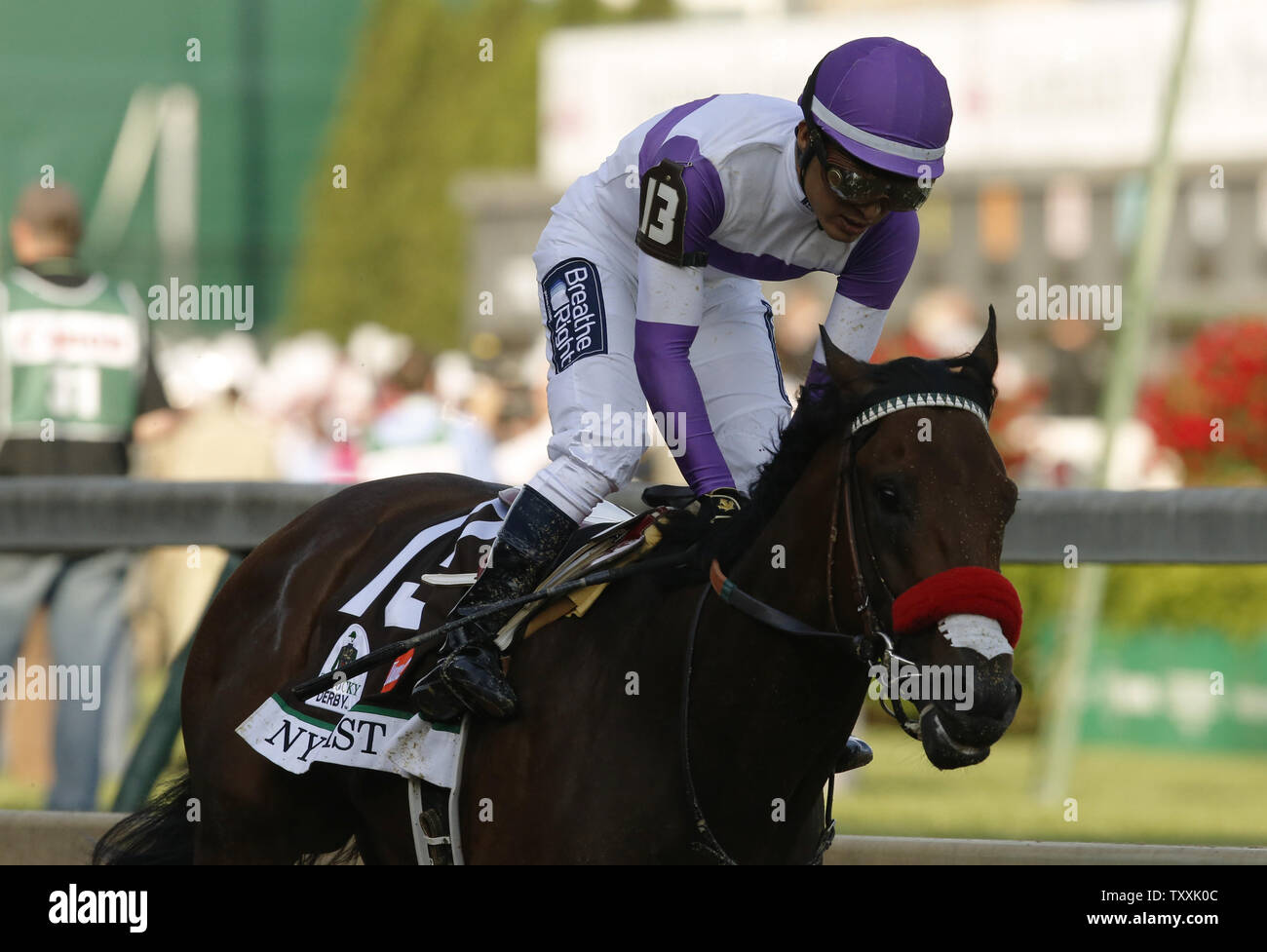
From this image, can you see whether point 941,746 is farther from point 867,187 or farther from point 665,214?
point 665,214

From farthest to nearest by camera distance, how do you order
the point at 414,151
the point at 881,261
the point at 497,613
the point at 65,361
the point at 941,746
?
the point at 414,151
the point at 65,361
the point at 881,261
the point at 497,613
the point at 941,746

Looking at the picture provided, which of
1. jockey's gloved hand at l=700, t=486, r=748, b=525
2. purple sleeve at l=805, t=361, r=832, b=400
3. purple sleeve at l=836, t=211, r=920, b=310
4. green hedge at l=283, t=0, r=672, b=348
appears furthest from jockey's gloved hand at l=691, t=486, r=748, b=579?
green hedge at l=283, t=0, r=672, b=348

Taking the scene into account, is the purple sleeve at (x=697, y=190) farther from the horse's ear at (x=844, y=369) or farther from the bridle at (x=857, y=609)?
the bridle at (x=857, y=609)

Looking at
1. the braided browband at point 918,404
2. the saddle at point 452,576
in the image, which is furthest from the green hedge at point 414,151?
the braided browband at point 918,404

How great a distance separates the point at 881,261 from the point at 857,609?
3.40ft

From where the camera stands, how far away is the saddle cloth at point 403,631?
13.3 ft

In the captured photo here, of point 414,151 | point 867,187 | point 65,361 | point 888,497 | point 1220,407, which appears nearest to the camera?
point 888,497

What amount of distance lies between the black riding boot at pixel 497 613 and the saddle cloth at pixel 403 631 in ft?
0.13

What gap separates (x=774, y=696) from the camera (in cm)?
370

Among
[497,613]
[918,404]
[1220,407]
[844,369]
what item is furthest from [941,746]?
[1220,407]

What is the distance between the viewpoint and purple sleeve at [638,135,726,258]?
402 cm

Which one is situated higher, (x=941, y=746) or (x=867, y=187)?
(x=867, y=187)

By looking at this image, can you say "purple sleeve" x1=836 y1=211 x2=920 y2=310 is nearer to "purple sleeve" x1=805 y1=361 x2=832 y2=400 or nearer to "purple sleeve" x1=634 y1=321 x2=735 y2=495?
"purple sleeve" x1=805 y1=361 x2=832 y2=400
